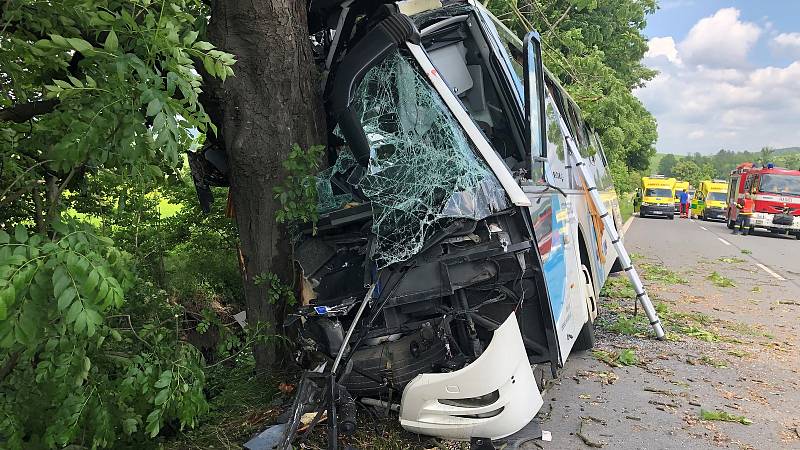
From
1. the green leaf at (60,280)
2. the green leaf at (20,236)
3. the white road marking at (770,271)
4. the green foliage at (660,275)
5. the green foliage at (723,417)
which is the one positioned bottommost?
the white road marking at (770,271)

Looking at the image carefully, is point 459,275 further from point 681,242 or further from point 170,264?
point 681,242

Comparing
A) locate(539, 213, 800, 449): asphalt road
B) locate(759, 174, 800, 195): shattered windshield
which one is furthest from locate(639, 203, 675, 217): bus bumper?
locate(539, 213, 800, 449): asphalt road

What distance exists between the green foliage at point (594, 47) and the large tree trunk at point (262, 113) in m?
4.88

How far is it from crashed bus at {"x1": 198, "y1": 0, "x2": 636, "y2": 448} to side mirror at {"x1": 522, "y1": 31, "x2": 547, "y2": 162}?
11 millimetres

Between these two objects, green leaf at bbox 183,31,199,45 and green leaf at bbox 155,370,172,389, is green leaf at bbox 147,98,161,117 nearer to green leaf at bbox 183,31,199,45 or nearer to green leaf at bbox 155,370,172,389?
green leaf at bbox 183,31,199,45

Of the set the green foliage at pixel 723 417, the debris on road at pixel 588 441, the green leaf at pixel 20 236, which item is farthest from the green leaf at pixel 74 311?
the green foliage at pixel 723 417

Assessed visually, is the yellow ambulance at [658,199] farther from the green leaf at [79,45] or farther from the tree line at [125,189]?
the green leaf at [79,45]

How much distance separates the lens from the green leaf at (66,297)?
1.96m

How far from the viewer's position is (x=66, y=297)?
77.9 inches

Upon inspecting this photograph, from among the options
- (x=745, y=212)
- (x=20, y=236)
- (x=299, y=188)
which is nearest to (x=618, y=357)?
(x=299, y=188)

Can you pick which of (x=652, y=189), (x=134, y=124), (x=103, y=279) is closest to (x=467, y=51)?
(x=134, y=124)

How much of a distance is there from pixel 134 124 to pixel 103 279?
68cm

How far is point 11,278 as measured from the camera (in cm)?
Answer: 193

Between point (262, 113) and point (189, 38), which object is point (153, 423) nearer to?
point (189, 38)
